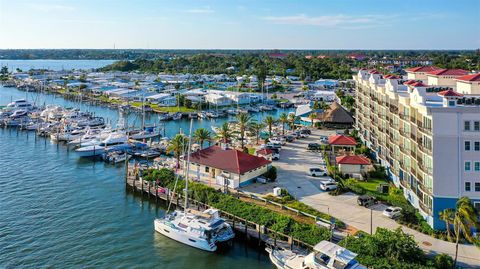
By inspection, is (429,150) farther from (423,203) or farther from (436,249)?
(436,249)

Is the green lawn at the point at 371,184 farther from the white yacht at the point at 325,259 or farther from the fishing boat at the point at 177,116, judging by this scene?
the fishing boat at the point at 177,116

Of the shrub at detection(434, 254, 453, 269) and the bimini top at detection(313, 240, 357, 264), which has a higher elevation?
the bimini top at detection(313, 240, 357, 264)

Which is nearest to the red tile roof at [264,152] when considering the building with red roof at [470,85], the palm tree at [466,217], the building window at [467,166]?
the building with red roof at [470,85]

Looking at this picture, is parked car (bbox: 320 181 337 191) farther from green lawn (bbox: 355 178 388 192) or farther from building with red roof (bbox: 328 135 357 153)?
building with red roof (bbox: 328 135 357 153)

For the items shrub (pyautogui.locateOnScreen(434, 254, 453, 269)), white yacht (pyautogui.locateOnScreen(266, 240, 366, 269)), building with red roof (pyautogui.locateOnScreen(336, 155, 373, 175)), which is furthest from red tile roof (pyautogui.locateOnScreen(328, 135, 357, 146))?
shrub (pyautogui.locateOnScreen(434, 254, 453, 269))

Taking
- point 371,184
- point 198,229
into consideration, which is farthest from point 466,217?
point 198,229

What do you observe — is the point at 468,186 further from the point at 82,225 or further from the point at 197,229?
the point at 82,225
